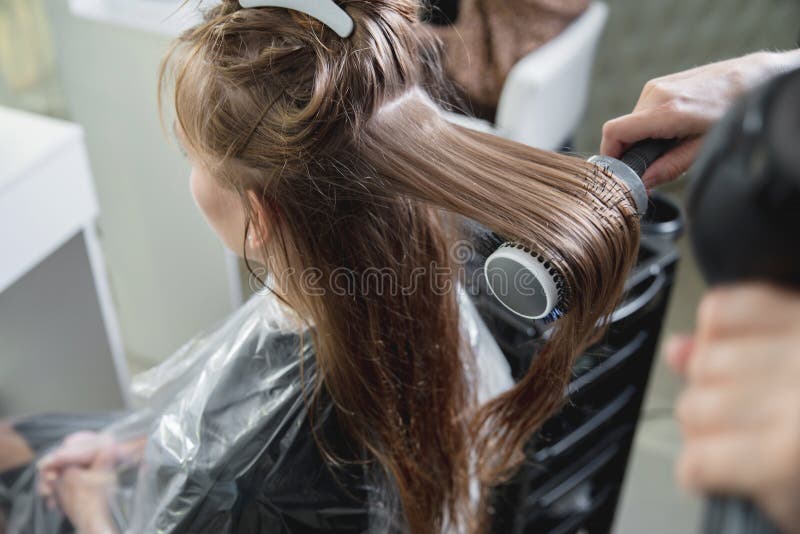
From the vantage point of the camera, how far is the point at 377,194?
27.5 inches

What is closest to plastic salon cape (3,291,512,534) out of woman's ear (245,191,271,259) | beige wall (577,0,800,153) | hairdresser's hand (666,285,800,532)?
woman's ear (245,191,271,259)

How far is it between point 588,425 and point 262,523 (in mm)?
496

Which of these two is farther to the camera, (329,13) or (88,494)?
(88,494)

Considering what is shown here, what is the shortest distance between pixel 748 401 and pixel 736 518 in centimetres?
4

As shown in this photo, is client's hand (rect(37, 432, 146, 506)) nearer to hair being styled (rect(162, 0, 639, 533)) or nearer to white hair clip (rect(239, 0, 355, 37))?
hair being styled (rect(162, 0, 639, 533))

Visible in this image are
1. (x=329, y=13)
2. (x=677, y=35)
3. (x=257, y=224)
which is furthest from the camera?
(x=677, y=35)

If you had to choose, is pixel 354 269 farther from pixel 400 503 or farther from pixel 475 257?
pixel 400 503

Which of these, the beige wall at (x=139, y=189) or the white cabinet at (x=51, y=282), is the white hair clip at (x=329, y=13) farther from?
the beige wall at (x=139, y=189)

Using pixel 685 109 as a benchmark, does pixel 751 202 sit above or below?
above

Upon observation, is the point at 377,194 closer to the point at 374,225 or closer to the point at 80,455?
the point at 374,225

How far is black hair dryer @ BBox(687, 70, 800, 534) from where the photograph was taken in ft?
0.94

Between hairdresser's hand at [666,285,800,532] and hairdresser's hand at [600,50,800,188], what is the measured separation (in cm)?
42

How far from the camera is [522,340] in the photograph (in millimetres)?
1007

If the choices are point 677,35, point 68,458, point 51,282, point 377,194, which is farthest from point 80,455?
point 677,35
